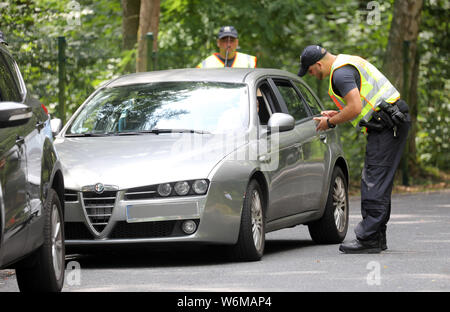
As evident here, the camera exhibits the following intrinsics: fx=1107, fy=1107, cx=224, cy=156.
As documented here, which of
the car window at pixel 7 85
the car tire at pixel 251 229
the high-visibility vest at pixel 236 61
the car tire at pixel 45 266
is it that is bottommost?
the car tire at pixel 251 229

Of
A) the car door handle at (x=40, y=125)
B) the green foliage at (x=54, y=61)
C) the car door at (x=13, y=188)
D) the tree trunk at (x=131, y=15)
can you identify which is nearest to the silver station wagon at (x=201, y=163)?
the car door handle at (x=40, y=125)

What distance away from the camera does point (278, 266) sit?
8844 mm

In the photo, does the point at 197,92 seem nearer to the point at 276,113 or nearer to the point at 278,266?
the point at 276,113

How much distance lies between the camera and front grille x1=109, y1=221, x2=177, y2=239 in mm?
8719

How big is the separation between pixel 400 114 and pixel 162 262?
7.98 feet

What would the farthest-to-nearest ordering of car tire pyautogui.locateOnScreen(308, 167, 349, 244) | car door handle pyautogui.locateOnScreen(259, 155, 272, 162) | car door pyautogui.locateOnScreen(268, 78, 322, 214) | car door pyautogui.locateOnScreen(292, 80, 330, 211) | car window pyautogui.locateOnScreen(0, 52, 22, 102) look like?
car tire pyautogui.locateOnScreen(308, 167, 349, 244) < car door pyautogui.locateOnScreen(292, 80, 330, 211) < car door pyautogui.locateOnScreen(268, 78, 322, 214) < car door handle pyautogui.locateOnScreen(259, 155, 272, 162) < car window pyautogui.locateOnScreen(0, 52, 22, 102)

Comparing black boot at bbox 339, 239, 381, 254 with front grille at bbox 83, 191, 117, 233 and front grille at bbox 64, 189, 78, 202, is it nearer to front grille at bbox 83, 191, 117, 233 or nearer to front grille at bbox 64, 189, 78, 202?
front grille at bbox 83, 191, 117, 233

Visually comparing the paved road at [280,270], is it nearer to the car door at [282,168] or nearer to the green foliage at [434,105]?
the car door at [282,168]

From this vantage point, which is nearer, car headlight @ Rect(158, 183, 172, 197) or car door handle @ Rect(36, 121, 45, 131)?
car door handle @ Rect(36, 121, 45, 131)

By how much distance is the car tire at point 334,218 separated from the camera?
10945 mm

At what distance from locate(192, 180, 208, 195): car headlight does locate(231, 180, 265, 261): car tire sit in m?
0.44

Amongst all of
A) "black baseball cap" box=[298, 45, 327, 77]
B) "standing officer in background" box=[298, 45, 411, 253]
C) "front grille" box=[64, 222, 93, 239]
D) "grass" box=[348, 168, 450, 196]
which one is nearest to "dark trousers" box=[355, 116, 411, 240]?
"standing officer in background" box=[298, 45, 411, 253]

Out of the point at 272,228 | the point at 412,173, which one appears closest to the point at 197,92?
the point at 272,228

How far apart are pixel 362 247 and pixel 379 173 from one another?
2.21 feet
